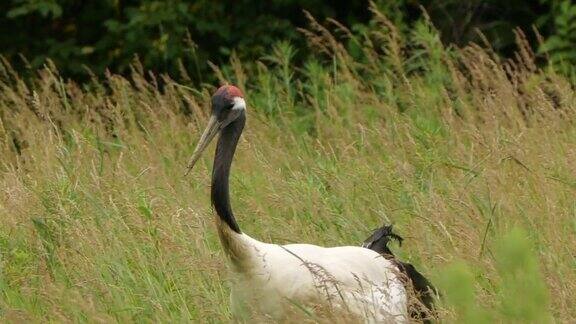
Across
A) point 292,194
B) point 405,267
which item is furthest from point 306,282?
point 292,194

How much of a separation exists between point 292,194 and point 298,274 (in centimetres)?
129

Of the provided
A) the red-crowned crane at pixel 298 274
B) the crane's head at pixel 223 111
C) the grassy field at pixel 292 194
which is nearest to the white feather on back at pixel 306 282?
the red-crowned crane at pixel 298 274

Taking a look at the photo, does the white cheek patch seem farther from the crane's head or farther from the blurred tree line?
the blurred tree line

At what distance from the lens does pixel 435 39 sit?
878cm

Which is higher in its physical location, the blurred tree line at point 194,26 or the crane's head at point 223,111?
the crane's head at point 223,111

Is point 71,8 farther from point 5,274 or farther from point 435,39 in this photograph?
point 5,274

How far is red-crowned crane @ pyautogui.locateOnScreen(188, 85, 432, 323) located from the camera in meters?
5.09

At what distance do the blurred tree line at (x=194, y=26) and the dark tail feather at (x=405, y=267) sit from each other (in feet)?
15.6

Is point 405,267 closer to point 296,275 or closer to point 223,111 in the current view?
point 296,275

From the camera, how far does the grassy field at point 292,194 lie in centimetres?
543

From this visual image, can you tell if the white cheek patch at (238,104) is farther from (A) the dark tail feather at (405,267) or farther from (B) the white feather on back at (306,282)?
(A) the dark tail feather at (405,267)

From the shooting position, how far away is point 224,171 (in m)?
5.52

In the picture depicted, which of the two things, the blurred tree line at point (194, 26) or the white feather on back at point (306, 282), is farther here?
the blurred tree line at point (194, 26)

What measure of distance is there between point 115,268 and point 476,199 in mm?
1556
